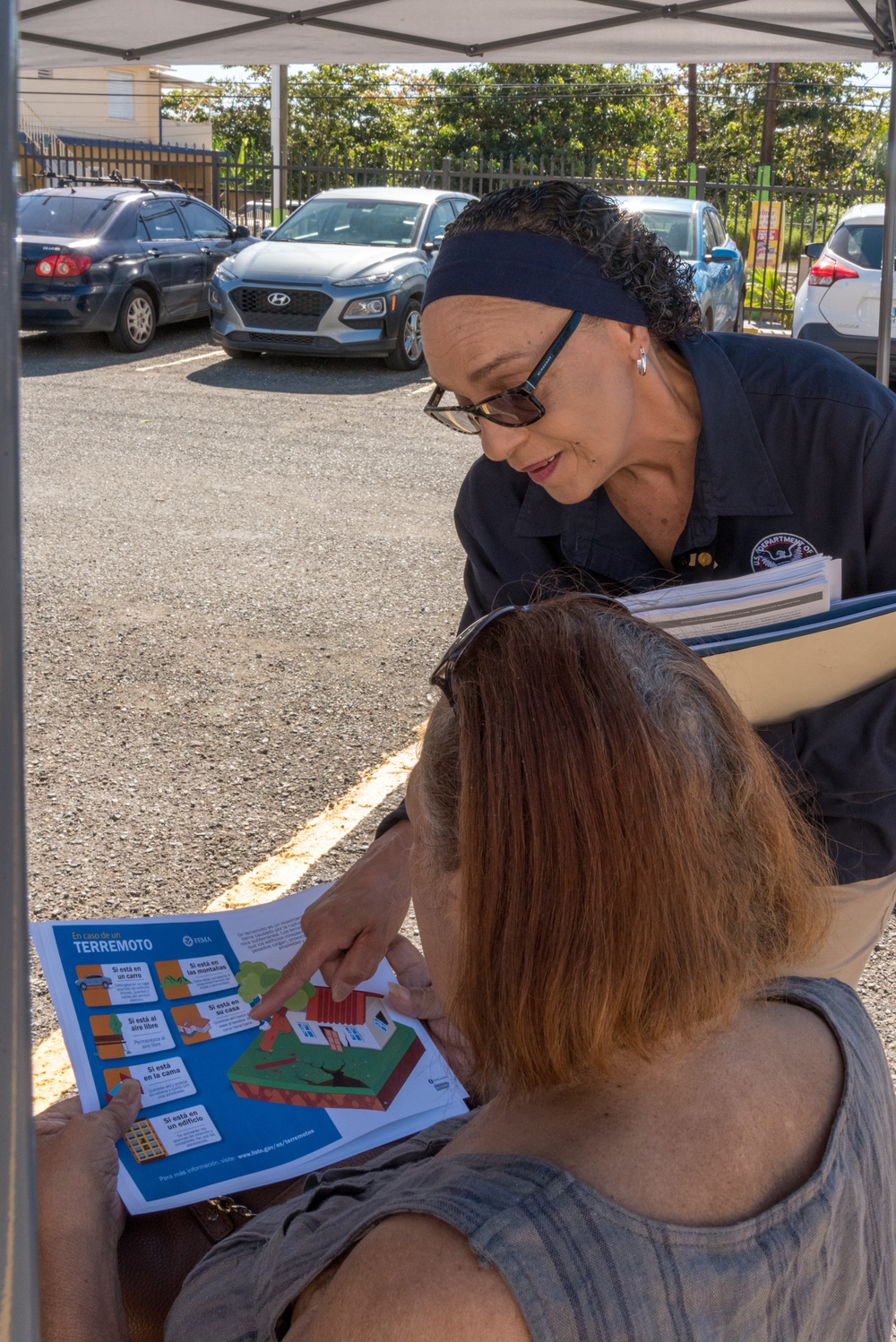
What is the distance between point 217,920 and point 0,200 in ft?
4.32

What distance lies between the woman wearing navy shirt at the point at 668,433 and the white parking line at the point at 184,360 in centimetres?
967

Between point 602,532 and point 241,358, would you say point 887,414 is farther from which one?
point 241,358

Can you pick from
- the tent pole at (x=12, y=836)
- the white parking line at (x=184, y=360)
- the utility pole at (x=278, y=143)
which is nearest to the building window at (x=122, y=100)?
the utility pole at (x=278, y=143)

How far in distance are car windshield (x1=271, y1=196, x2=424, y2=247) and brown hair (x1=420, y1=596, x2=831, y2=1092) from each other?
1088 centimetres

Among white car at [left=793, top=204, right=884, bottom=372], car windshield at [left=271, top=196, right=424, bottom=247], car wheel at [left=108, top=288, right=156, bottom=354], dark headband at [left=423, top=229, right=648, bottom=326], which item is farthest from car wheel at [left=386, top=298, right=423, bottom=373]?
dark headband at [left=423, top=229, right=648, bottom=326]

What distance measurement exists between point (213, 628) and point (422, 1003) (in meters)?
3.43

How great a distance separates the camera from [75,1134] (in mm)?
1434

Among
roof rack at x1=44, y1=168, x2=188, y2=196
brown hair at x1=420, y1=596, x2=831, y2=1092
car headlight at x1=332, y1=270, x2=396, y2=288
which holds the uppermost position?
roof rack at x1=44, y1=168, x2=188, y2=196

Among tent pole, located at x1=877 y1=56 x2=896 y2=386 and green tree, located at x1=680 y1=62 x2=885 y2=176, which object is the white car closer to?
tent pole, located at x1=877 y1=56 x2=896 y2=386

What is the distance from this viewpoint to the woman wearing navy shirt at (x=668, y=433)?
5.45ft

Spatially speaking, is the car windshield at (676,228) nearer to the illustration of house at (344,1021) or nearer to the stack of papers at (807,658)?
the stack of papers at (807,658)

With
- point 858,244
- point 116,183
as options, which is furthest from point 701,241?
point 116,183

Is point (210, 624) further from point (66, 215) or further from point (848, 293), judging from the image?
point (66, 215)

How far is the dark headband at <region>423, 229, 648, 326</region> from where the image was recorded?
1653mm
